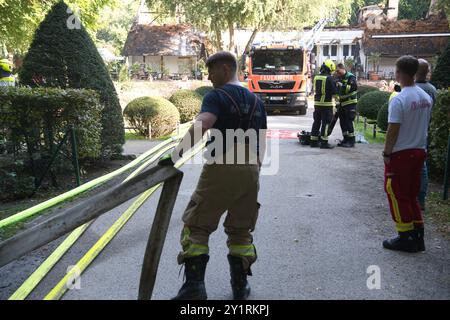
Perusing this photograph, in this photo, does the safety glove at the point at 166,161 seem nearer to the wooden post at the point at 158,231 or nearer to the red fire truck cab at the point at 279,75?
the wooden post at the point at 158,231

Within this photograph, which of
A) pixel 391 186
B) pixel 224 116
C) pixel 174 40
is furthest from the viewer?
pixel 174 40

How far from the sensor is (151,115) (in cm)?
1360

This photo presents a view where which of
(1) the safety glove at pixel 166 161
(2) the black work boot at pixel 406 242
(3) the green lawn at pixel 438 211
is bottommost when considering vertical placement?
(3) the green lawn at pixel 438 211

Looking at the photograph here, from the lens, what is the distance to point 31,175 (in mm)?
7555

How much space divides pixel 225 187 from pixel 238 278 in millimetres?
740

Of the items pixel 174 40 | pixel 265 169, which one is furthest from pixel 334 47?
pixel 265 169

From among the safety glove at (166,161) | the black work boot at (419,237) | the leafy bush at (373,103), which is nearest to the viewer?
the safety glove at (166,161)

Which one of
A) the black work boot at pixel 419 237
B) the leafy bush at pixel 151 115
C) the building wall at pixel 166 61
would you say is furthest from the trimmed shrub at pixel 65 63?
the building wall at pixel 166 61

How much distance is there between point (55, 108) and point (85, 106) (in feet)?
1.91

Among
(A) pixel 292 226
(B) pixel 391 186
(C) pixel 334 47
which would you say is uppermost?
(C) pixel 334 47

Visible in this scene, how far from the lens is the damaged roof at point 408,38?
3888cm

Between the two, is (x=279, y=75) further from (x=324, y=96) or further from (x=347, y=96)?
(x=324, y=96)

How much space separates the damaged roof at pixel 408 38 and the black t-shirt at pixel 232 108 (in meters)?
38.5

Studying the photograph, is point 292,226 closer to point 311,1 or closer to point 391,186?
point 391,186
